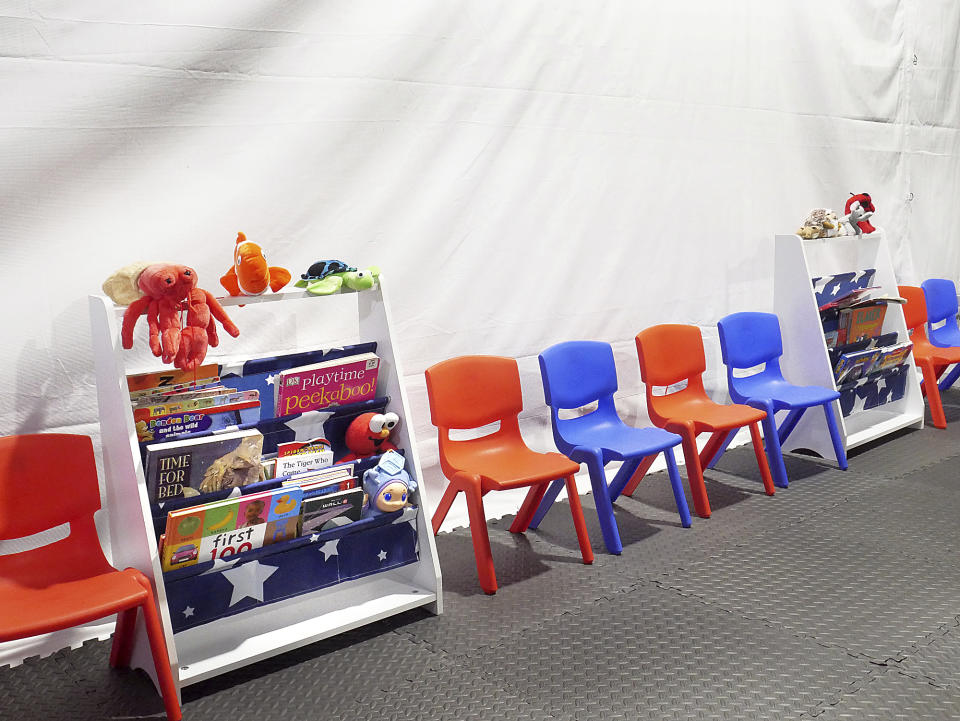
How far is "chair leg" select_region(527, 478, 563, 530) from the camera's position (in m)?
3.38

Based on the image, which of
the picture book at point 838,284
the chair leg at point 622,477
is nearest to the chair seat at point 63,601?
the chair leg at point 622,477

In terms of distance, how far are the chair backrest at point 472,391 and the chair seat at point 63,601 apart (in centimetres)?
126

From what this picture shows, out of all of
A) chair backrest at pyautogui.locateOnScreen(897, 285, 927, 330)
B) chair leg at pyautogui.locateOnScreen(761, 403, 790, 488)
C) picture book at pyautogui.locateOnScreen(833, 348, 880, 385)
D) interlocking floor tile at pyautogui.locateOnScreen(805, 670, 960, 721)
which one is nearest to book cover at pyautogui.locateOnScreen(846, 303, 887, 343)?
picture book at pyautogui.locateOnScreen(833, 348, 880, 385)

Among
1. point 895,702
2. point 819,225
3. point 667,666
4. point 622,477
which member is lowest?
point 895,702

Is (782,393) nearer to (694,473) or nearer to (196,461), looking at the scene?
(694,473)

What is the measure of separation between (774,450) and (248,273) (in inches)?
104

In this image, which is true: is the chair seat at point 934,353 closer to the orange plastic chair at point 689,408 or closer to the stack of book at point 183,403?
the orange plastic chair at point 689,408

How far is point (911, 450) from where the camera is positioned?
14.7ft

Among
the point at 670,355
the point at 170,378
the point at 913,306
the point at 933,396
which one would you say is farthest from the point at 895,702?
the point at 913,306

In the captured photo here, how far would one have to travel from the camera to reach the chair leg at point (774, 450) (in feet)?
13.0

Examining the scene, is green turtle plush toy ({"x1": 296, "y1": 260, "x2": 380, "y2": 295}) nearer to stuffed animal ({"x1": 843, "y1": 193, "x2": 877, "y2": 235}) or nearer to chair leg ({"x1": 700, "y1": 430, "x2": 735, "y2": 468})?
chair leg ({"x1": 700, "y1": 430, "x2": 735, "y2": 468})

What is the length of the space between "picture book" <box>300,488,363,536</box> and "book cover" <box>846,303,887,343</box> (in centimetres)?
304

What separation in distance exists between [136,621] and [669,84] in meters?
3.32

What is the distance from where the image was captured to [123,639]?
7.97ft
